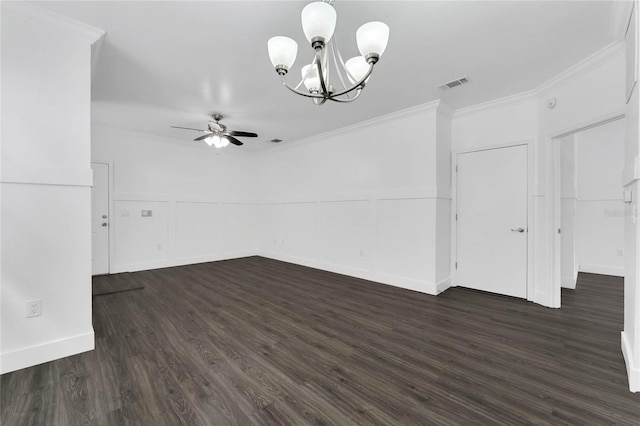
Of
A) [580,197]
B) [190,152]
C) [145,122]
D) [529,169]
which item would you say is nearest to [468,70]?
[529,169]

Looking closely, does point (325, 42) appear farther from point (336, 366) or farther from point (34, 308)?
point (34, 308)

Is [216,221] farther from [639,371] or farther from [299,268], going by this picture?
[639,371]

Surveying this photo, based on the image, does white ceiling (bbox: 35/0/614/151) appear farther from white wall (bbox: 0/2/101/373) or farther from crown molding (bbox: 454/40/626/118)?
white wall (bbox: 0/2/101/373)

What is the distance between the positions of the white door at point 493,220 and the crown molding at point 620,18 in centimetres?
154

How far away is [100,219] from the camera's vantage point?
4988 mm

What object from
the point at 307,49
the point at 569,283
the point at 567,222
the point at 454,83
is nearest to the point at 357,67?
the point at 307,49

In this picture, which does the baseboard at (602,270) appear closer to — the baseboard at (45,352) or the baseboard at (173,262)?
the baseboard at (173,262)

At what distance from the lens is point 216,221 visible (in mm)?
6539

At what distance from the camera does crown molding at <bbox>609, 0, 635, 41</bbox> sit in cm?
196

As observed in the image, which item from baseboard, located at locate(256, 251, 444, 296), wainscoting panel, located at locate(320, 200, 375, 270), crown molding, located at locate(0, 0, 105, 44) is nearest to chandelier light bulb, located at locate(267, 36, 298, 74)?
crown molding, located at locate(0, 0, 105, 44)

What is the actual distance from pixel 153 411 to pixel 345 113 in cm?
415

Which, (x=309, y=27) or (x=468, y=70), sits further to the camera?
(x=468, y=70)

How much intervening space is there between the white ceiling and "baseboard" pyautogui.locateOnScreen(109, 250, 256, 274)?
2.85 meters

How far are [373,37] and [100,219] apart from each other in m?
5.62
